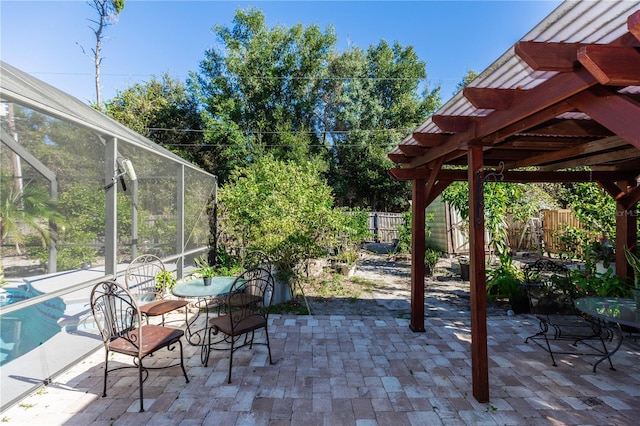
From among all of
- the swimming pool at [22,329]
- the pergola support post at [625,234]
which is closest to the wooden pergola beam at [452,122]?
the pergola support post at [625,234]

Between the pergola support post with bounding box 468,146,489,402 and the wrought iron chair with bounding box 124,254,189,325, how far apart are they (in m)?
2.95

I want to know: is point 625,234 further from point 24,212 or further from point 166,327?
point 24,212

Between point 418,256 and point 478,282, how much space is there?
1.37 metres

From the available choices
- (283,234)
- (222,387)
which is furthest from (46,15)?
(222,387)

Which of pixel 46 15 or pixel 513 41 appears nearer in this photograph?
pixel 513 41

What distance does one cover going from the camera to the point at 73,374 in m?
2.82

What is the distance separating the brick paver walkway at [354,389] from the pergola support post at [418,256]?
38 centimetres

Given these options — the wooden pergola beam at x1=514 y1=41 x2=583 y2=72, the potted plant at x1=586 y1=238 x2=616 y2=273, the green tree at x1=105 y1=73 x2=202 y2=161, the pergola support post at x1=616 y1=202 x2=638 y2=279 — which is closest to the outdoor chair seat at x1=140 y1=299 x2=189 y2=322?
the wooden pergola beam at x1=514 y1=41 x2=583 y2=72

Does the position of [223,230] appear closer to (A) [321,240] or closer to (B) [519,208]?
(A) [321,240]

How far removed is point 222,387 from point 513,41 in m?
3.07

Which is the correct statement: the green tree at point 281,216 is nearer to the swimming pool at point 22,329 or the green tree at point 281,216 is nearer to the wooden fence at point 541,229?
the swimming pool at point 22,329

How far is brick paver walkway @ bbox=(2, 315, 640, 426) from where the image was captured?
7.31 ft

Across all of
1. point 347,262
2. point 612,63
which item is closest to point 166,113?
point 347,262

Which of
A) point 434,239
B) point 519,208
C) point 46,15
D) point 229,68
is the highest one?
point 229,68
